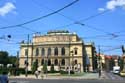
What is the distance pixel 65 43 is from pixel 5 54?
32687mm

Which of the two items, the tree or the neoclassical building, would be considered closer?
the neoclassical building

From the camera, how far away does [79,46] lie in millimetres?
141750

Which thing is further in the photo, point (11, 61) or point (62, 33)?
point (11, 61)

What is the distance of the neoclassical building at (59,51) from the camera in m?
141

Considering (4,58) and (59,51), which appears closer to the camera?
(59,51)

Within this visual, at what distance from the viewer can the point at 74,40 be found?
477 feet

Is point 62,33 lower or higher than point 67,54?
higher

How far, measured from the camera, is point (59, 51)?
143500mm

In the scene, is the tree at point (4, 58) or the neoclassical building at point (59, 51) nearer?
the neoclassical building at point (59, 51)

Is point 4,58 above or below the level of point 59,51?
below

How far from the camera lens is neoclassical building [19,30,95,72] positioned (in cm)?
14138

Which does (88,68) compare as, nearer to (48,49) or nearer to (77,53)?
(77,53)

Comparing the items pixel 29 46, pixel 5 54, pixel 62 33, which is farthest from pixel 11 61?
pixel 62 33

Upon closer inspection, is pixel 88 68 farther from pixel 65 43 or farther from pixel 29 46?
pixel 29 46
